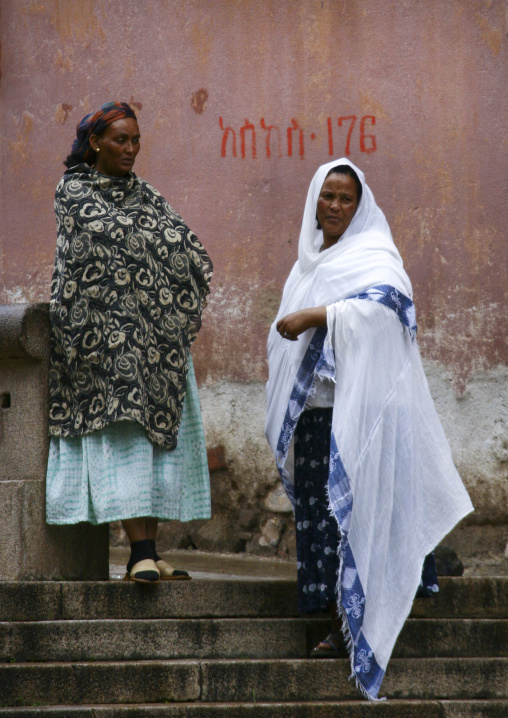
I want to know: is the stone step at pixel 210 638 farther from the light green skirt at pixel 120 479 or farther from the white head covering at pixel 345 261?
the white head covering at pixel 345 261

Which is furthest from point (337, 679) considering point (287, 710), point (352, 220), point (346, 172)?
point (346, 172)

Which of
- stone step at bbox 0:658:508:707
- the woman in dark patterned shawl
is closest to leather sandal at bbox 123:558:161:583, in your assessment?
the woman in dark patterned shawl

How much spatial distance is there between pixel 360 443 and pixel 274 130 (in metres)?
3.21

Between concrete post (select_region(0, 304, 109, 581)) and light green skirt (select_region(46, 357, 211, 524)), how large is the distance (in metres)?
0.07

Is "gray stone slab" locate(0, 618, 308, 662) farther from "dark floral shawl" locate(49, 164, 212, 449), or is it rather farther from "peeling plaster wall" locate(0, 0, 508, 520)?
"peeling plaster wall" locate(0, 0, 508, 520)

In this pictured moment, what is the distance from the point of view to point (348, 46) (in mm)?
6410

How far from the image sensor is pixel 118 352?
4.02 m

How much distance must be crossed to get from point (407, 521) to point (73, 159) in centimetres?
195

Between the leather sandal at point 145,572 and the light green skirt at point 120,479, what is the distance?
18 centimetres

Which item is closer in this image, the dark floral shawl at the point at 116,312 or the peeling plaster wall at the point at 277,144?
the dark floral shawl at the point at 116,312

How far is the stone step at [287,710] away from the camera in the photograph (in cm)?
338

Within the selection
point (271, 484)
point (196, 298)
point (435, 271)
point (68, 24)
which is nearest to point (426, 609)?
point (196, 298)

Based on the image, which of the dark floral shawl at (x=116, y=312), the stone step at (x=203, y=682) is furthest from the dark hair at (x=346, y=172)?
the stone step at (x=203, y=682)

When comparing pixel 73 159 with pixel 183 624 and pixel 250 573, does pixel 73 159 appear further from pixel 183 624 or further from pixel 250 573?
pixel 250 573
